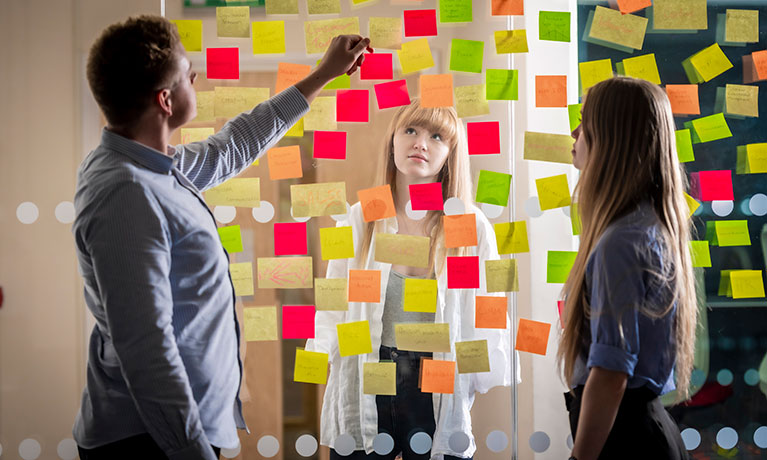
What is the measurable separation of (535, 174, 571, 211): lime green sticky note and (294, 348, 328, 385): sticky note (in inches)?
29.7

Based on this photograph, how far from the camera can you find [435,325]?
179 centimetres

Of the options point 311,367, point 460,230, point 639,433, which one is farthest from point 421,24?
point 639,433

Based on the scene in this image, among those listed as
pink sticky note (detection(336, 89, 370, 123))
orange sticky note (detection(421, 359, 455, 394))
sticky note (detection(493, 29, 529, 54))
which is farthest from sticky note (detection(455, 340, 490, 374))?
sticky note (detection(493, 29, 529, 54))

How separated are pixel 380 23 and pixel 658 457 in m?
1.27

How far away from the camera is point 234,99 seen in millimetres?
1797

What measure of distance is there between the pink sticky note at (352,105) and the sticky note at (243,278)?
49cm

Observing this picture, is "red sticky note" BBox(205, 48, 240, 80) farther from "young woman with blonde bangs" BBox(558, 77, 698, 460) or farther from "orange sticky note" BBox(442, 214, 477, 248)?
"young woman with blonde bangs" BBox(558, 77, 698, 460)

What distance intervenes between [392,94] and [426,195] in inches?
11.7

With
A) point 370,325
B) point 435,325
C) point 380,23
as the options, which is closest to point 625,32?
point 380,23

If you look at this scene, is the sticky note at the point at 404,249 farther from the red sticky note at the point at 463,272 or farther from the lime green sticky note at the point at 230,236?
the lime green sticky note at the point at 230,236

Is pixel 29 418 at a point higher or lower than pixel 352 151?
lower

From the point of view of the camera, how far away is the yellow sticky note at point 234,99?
179 cm

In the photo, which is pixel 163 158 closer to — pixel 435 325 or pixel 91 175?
pixel 91 175

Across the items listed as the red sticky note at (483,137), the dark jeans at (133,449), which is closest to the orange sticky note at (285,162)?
the red sticky note at (483,137)
